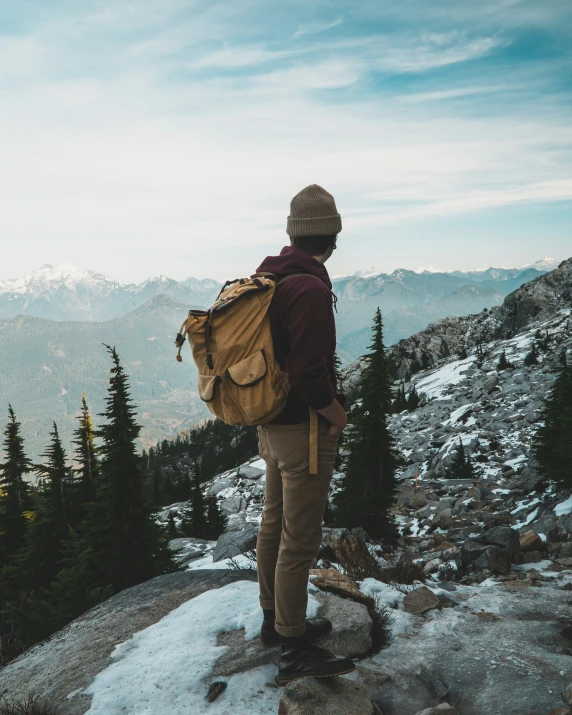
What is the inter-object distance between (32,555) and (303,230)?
28.4 metres

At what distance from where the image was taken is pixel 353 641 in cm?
479

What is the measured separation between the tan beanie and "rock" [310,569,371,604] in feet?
Result: 14.6

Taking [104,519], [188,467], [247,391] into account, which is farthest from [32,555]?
[188,467]

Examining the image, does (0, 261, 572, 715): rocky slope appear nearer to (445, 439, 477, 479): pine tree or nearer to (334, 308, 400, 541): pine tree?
(334, 308, 400, 541): pine tree

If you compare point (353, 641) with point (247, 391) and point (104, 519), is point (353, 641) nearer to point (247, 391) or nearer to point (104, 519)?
point (247, 391)

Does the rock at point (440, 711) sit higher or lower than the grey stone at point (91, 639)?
higher

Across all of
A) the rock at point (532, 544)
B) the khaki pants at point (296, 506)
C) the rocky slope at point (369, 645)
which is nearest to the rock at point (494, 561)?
the rocky slope at point (369, 645)

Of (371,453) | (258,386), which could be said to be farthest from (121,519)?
(258,386)

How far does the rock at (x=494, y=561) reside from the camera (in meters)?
8.60

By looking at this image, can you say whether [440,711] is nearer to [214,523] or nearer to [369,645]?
[369,645]

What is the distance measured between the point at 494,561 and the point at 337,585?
434 cm

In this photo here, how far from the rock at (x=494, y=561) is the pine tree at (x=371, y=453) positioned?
1035 centimetres

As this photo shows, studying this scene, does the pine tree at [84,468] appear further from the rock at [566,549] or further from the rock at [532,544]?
the rock at [566,549]

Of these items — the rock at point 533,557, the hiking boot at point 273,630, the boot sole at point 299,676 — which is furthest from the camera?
the rock at point 533,557
